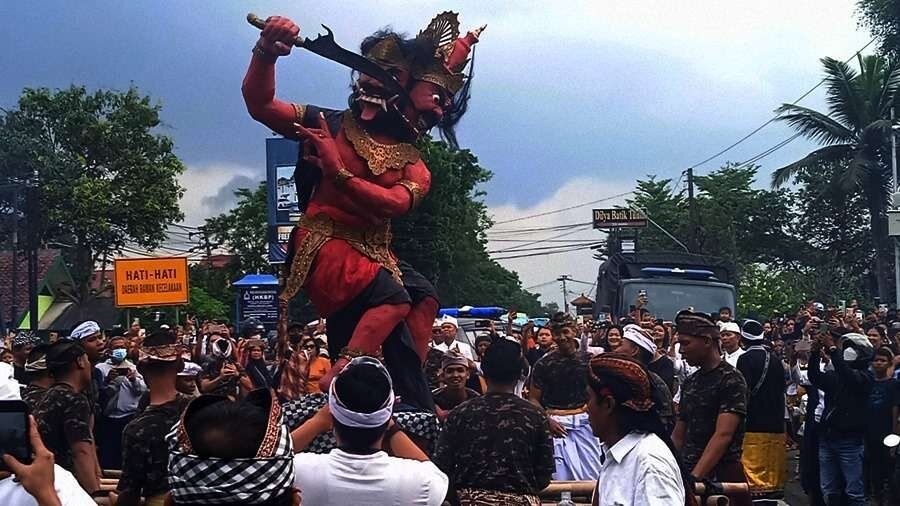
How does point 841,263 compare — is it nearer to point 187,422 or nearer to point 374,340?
point 374,340

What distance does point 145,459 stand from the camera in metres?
4.42

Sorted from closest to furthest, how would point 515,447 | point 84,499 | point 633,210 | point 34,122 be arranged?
1. point 84,499
2. point 515,447
3. point 34,122
4. point 633,210

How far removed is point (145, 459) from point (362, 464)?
4.87ft

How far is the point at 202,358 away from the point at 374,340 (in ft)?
17.2

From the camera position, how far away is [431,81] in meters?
5.75

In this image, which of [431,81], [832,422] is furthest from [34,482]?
[832,422]

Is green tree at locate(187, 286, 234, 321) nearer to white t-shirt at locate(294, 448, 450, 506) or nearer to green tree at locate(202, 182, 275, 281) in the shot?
green tree at locate(202, 182, 275, 281)

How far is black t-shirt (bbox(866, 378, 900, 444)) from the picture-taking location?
30.6 feet

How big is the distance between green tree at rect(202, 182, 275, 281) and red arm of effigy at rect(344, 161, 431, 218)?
40.5 m

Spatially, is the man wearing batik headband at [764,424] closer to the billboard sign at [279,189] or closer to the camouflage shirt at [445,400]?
the camouflage shirt at [445,400]

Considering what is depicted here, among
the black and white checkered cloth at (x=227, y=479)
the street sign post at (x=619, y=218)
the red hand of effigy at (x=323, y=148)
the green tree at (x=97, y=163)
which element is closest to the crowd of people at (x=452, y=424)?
the black and white checkered cloth at (x=227, y=479)

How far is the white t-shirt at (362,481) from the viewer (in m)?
3.24

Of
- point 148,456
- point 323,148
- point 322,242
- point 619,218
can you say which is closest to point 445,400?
point 322,242

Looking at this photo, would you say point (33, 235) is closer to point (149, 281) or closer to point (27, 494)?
point (149, 281)
